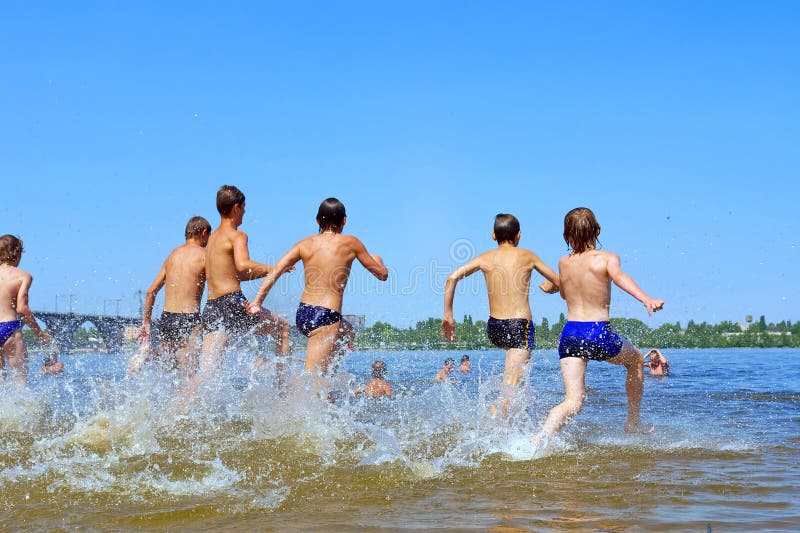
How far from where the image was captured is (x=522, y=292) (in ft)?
22.4

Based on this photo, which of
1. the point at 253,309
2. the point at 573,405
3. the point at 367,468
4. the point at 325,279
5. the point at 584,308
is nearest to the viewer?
the point at 367,468

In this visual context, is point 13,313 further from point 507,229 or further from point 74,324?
point 74,324

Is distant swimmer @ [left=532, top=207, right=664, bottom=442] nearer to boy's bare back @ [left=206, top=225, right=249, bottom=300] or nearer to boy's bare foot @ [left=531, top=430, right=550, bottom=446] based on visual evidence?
boy's bare foot @ [left=531, top=430, right=550, bottom=446]

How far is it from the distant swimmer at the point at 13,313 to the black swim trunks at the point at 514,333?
18.1ft

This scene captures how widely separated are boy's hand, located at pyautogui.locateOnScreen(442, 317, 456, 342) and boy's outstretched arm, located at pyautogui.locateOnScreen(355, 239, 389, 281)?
0.69 m

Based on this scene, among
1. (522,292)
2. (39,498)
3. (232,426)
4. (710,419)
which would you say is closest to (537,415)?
(710,419)

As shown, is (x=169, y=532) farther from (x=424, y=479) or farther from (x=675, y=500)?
(x=675, y=500)

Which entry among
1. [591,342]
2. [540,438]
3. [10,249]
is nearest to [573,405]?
[540,438]

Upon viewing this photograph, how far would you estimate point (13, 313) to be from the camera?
342 inches

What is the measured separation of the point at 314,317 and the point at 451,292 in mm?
1251

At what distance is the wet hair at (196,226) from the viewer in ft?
26.5

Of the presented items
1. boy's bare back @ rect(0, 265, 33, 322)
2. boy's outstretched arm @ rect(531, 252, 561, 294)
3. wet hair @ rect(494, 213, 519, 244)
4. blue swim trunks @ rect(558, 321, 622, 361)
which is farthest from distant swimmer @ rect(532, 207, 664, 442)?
boy's bare back @ rect(0, 265, 33, 322)

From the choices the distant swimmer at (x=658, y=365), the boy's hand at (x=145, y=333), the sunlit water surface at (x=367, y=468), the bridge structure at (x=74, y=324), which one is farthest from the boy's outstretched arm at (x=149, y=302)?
the bridge structure at (x=74, y=324)

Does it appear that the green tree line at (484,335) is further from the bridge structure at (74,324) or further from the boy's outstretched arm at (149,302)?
the bridge structure at (74,324)
